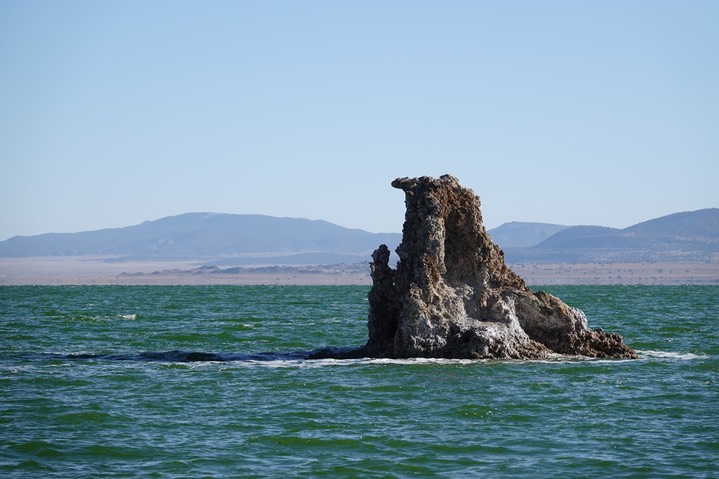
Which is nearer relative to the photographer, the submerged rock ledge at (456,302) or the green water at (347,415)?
the green water at (347,415)

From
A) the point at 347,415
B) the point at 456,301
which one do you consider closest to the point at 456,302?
the point at 456,301

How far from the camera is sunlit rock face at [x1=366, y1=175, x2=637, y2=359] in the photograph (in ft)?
119

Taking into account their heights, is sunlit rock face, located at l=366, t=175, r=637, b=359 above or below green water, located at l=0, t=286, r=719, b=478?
above

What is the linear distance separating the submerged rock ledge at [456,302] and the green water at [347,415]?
105 cm

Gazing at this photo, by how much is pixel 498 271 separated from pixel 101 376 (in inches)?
499

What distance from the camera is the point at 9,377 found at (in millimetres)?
34719

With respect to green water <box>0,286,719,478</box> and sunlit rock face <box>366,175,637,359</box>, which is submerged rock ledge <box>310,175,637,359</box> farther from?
green water <box>0,286,719,478</box>

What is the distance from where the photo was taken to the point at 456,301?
3666cm

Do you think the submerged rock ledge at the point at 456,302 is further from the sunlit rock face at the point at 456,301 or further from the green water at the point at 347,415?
the green water at the point at 347,415

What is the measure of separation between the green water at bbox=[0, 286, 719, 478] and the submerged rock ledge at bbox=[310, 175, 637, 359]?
3.44 ft

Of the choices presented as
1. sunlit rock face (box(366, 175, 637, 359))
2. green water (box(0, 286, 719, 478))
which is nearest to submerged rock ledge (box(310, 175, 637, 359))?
sunlit rock face (box(366, 175, 637, 359))

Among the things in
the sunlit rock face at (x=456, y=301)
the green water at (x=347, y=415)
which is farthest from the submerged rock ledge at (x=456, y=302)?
the green water at (x=347, y=415)

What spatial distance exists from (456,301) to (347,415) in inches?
368

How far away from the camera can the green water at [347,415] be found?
76.1ft
